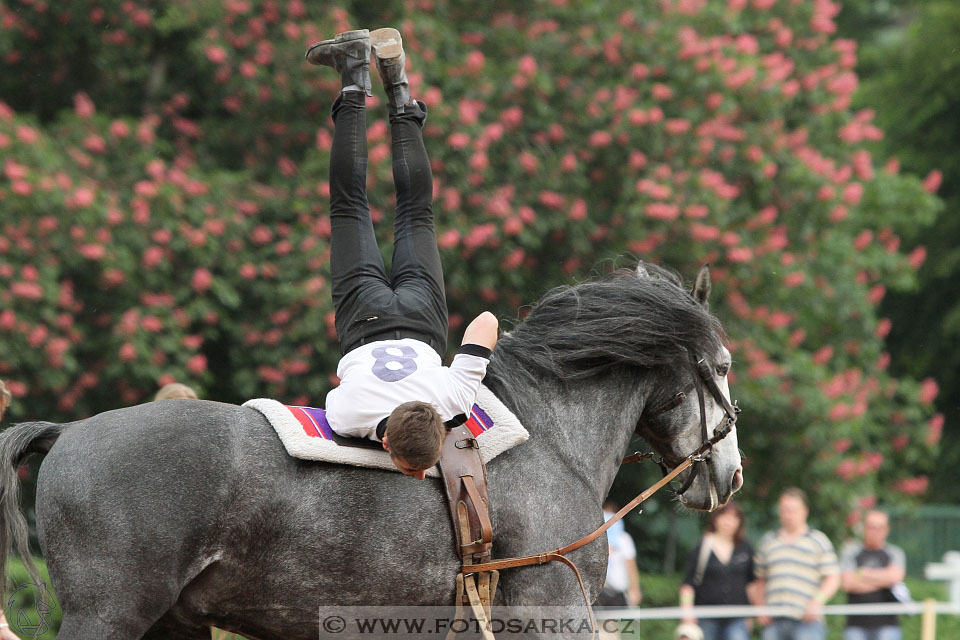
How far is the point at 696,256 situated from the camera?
8602 millimetres

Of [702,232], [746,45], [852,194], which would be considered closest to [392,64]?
[702,232]

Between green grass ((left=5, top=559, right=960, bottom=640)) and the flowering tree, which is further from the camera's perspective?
green grass ((left=5, top=559, right=960, bottom=640))

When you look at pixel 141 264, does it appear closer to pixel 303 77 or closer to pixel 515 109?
pixel 303 77

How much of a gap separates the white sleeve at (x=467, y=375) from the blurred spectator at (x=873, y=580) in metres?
4.41

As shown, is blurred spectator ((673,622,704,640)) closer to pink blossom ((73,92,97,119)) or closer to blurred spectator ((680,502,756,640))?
blurred spectator ((680,502,756,640))

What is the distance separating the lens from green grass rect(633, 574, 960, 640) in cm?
921

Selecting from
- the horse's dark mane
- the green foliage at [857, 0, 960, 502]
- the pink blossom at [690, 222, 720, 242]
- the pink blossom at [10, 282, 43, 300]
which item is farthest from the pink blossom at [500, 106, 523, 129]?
the green foliage at [857, 0, 960, 502]

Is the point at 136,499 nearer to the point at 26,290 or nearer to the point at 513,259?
the point at 26,290

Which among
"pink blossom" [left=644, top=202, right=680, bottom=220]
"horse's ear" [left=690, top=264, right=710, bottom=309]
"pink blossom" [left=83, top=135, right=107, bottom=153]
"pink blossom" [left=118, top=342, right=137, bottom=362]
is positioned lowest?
"pink blossom" [left=118, top=342, right=137, bottom=362]

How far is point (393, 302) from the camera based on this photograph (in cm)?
385

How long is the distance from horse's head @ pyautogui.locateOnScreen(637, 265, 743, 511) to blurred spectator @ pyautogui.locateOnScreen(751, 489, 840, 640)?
2739mm

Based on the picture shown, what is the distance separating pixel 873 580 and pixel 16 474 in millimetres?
5444

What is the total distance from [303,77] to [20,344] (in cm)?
291

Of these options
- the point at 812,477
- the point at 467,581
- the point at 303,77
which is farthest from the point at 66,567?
the point at 812,477
